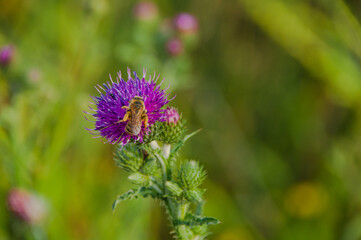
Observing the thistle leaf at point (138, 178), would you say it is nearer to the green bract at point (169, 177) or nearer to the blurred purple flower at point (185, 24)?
the green bract at point (169, 177)

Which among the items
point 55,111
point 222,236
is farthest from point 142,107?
point 222,236

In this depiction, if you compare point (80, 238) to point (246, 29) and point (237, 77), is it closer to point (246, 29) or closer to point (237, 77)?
point (237, 77)

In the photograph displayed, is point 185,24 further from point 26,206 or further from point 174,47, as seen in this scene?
point 26,206

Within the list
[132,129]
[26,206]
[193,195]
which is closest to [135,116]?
[132,129]

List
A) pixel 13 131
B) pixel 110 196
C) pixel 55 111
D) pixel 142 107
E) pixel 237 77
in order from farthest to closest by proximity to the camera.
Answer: pixel 237 77 < pixel 110 196 < pixel 55 111 < pixel 13 131 < pixel 142 107

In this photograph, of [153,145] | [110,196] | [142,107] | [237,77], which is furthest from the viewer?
[237,77]

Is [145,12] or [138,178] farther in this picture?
[145,12]

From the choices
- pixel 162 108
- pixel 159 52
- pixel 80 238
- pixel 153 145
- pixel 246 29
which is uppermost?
pixel 246 29
